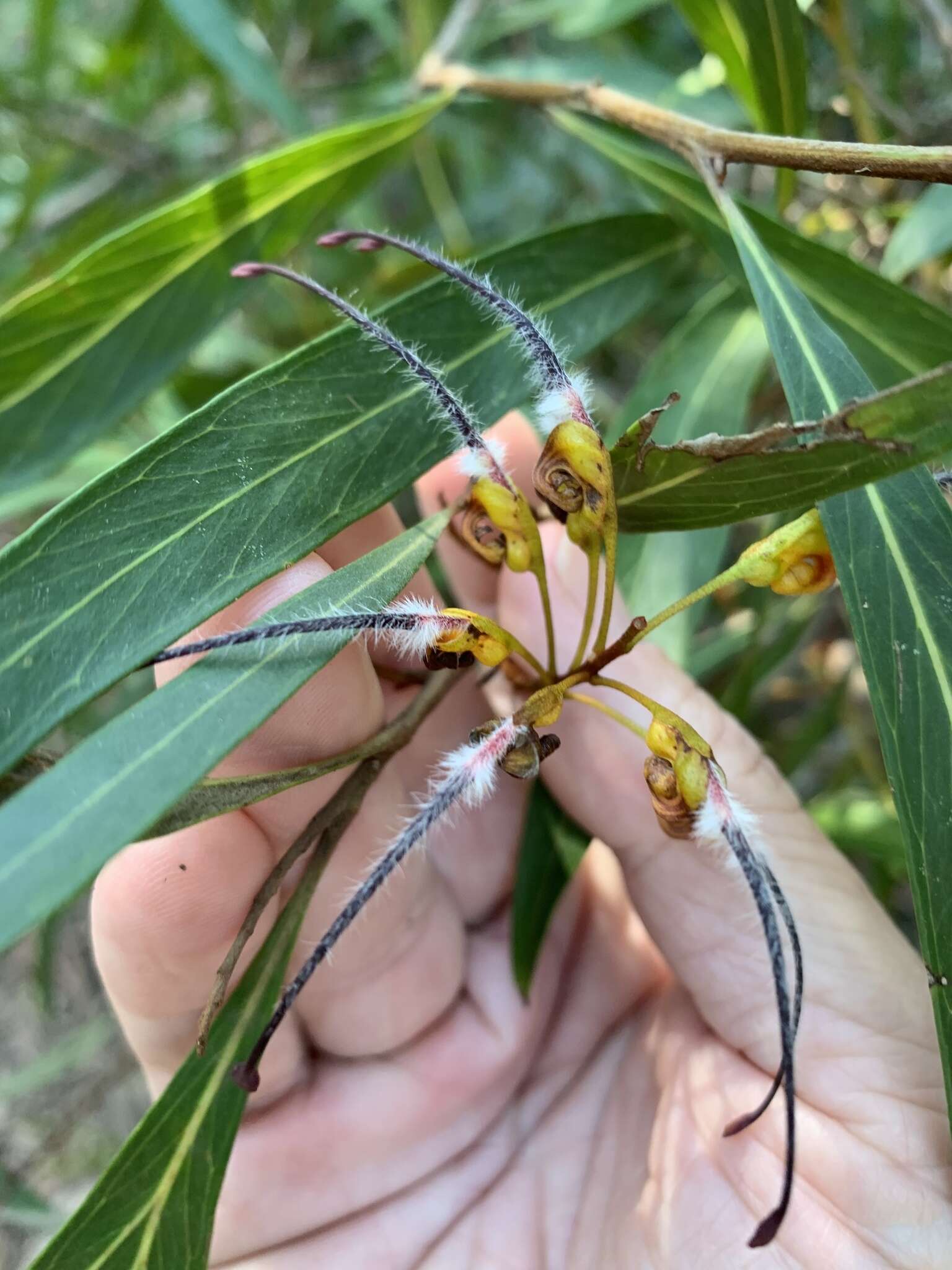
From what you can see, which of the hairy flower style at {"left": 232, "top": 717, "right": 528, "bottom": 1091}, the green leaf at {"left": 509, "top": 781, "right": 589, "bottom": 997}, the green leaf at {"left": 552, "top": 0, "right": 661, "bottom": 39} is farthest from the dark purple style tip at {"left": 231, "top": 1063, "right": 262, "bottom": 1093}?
the green leaf at {"left": 552, "top": 0, "right": 661, "bottom": 39}

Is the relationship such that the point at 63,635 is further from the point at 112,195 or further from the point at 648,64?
the point at 112,195

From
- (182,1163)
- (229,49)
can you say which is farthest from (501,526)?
(229,49)

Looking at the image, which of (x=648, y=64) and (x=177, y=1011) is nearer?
(x=177, y=1011)

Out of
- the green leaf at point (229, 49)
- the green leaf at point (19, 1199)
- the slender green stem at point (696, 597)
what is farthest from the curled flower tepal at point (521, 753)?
the green leaf at point (19, 1199)

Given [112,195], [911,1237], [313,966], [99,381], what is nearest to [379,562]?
[313,966]

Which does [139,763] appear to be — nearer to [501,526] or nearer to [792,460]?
[501,526]

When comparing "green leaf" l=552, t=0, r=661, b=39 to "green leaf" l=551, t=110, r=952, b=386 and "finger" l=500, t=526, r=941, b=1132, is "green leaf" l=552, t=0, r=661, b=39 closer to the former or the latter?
"green leaf" l=551, t=110, r=952, b=386
